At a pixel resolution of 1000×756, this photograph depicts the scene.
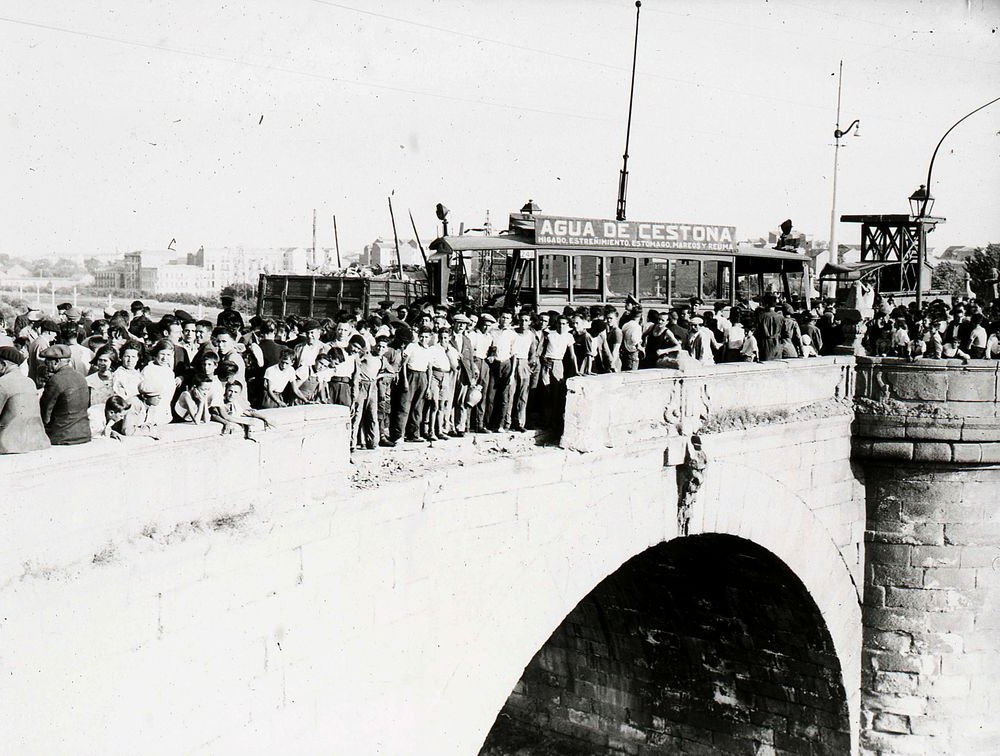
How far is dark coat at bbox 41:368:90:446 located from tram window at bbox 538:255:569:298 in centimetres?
970

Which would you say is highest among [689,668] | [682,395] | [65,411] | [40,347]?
[40,347]

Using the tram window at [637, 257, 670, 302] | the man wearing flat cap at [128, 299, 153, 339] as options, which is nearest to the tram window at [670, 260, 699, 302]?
the tram window at [637, 257, 670, 302]

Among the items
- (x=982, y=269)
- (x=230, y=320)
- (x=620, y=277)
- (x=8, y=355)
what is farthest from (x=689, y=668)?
(x=982, y=269)

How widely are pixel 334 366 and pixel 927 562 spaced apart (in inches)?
384

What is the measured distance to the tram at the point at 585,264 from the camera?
15492 millimetres

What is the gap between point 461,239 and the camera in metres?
15.7

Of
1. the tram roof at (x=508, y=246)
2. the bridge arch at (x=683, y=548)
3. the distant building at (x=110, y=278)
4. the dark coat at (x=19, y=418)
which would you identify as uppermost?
the tram roof at (x=508, y=246)

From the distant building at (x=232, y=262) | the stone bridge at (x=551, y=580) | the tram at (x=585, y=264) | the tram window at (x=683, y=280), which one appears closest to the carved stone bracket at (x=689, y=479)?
the stone bridge at (x=551, y=580)

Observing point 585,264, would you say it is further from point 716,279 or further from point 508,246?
point 716,279

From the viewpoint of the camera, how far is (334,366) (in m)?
8.91

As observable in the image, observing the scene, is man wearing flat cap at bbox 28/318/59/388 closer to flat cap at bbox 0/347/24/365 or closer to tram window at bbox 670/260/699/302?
flat cap at bbox 0/347/24/365

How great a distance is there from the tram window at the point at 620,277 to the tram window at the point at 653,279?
181 mm

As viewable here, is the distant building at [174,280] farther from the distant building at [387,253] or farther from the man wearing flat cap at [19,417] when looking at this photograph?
the man wearing flat cap at [19,417]

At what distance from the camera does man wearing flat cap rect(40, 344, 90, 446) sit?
6.27 metres
